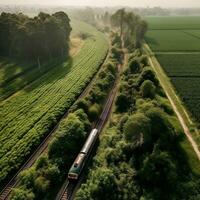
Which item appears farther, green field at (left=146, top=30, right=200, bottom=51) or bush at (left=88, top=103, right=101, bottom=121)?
green field at (left=146, top=30, right=200, bottom=51)

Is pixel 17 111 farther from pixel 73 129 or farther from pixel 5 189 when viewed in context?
pixel 5 189

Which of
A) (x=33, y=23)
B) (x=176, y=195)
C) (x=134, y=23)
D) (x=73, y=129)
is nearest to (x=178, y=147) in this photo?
(x=176, y=195)

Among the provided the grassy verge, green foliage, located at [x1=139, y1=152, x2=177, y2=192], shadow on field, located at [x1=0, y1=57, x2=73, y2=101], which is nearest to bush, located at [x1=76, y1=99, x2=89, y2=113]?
the grassy verge

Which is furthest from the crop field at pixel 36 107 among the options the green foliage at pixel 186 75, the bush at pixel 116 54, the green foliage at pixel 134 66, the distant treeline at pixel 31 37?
the green foliage at pixel 186 75

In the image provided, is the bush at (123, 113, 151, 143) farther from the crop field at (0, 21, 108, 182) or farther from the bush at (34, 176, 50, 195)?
the crop field at (0, 21, 108, 182)

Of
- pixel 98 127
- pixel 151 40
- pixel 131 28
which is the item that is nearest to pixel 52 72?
pixel 98 127

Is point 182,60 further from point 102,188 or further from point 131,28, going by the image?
point 102,188

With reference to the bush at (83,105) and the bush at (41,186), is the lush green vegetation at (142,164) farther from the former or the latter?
the bush at (83,105)
